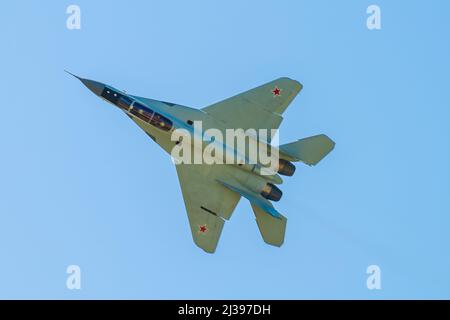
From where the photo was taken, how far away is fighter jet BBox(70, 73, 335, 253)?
1995cm

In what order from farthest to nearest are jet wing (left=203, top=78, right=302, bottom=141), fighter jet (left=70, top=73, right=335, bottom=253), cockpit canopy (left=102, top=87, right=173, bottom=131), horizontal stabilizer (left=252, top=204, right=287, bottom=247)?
1. jet wing (left=203, top=78, right=302, bottom=141)
2. horizontal stabilizer (left=252, top=204, right=287, bottom=247)
3. fighter jet (left=70, top=73, right=335, bottom=253)
4. cockpit canopy (left=102, top=87, right=173, bottom=131)

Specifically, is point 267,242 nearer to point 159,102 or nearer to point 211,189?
point 211,189

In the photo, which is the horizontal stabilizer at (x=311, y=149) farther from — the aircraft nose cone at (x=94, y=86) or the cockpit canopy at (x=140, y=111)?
the aircraft nose cone at (x=94, y=86)

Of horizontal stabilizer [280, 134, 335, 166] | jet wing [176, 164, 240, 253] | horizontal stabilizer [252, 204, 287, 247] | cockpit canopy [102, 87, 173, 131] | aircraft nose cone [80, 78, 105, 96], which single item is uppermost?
aircraft nose cone [80, 78, 105, 96]

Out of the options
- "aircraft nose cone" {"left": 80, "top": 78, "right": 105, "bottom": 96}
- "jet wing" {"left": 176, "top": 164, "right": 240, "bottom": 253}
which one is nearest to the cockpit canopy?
"aircraft nose cone" {"left": 80, "top": 78, "right": 105, "bottom": 96}

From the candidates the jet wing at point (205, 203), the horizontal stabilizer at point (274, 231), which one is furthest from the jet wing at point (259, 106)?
the horizontal stabilizer at point (274, 231)

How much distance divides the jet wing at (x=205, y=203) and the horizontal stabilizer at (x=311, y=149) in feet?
7.11

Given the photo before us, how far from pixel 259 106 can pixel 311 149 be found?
207 centimetres

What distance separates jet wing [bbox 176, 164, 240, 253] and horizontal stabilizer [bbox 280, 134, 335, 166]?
7.11ft

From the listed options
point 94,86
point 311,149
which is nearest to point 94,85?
point 94,86

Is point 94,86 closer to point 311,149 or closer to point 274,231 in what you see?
point 311,149

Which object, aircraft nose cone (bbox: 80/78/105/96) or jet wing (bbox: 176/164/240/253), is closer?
aircraft nose cone (bbox: 80/78/105/96)

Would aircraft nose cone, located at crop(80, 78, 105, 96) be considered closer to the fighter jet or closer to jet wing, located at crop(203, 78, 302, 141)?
the fighter jet

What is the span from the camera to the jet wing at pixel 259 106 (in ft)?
67.5
